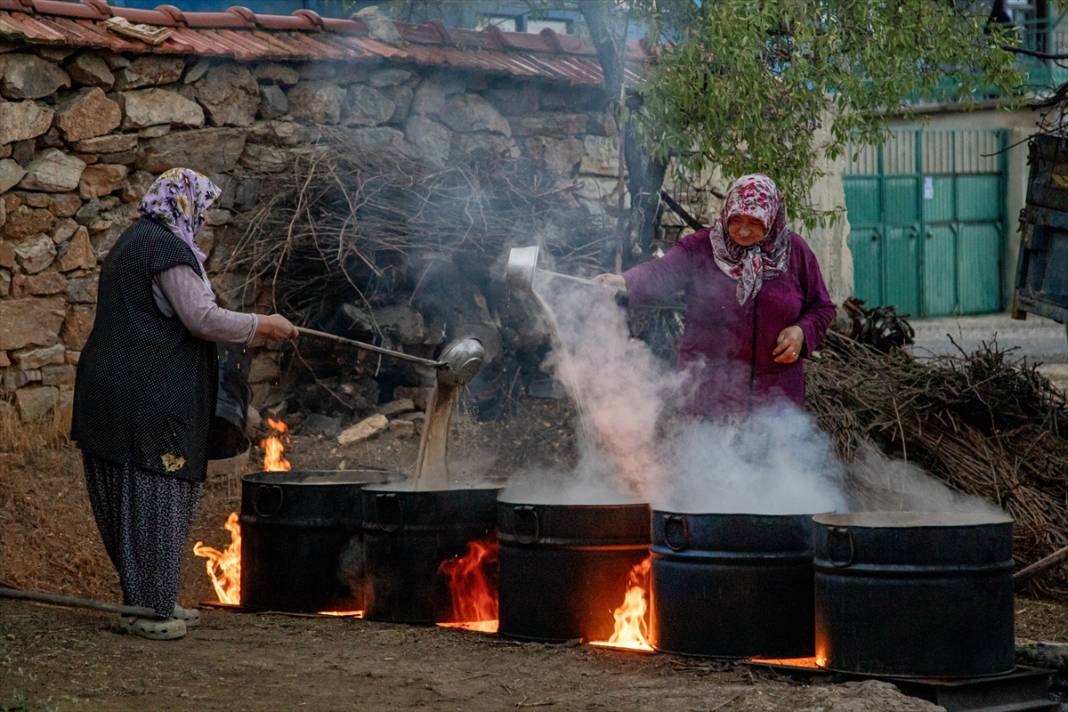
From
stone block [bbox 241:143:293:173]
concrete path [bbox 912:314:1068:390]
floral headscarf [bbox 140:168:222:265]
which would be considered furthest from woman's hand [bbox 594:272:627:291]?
concrete path [bbox 912:314:1068:390]

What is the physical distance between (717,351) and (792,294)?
388 mm

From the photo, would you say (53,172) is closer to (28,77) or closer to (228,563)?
(28,77)

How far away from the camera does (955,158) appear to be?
70.9 feet

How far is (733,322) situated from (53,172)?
487 cm

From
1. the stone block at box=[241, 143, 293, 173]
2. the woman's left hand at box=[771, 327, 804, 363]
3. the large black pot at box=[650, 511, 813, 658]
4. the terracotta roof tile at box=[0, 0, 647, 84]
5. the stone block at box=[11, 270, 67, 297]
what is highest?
the terracotta roof tile at box=[0, 0, 647, 84]

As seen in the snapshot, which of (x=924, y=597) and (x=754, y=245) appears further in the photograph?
(x=754, y=245)

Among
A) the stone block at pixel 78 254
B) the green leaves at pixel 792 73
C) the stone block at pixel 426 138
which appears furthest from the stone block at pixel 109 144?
the green leaves at pixel 792 73

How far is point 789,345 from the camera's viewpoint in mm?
6281

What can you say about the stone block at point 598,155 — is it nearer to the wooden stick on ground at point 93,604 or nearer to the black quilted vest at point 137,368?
the black quilted vest at point 137,368

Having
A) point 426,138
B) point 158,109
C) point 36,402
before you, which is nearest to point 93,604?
point 36,402

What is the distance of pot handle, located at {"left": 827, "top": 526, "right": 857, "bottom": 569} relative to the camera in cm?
510

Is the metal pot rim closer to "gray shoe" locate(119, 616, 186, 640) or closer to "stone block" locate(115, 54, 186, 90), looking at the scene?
"gray shoe" locate(119, 616, 186, 640)

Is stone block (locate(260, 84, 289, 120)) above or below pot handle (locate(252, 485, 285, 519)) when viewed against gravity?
above

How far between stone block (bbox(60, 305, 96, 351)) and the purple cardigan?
4.38m
